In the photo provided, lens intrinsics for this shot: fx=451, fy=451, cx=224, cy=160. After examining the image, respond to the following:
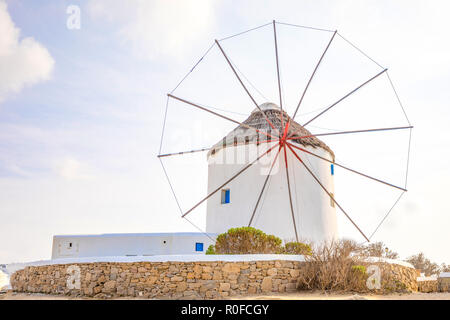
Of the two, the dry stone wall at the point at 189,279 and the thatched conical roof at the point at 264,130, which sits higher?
the thatched conical roof at the point at 264,130

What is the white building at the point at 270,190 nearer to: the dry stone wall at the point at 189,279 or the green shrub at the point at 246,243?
the green shrub at the point at 246,243

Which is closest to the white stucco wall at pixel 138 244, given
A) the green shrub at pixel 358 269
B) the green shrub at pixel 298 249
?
the green shrub at pixel 298 249

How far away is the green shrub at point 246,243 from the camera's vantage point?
11.2 metres

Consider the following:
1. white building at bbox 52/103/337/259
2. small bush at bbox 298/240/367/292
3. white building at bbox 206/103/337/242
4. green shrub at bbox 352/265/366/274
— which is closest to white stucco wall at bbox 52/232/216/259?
white building at bbox 52/103/337/259

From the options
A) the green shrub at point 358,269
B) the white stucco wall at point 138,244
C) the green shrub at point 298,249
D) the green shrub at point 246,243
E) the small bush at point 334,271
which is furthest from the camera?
the white stucco wall at point 138,244

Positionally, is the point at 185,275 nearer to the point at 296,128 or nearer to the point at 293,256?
the point at 293,256

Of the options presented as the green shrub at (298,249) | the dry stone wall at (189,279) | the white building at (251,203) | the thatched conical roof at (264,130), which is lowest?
the dry stone wall at (189,279)

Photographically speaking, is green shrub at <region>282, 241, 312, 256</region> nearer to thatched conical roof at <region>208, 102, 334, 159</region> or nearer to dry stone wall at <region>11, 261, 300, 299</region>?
dry stone wall at <region>11, 261, 300, 299</region>

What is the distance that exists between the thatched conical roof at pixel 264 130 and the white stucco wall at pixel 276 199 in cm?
23

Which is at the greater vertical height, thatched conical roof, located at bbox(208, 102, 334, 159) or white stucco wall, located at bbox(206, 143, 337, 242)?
thatched conical roof, located at bbox(208, 102, 334, 159)

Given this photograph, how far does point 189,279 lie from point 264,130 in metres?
7.74

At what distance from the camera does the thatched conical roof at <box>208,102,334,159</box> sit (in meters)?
16.2

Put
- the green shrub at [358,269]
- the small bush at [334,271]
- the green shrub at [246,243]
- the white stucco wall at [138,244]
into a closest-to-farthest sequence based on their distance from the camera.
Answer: the small bush at [334,271] → the green shrub at [358,269] → the green shrub at [246,243] → the white stucco wall at [138,244]
